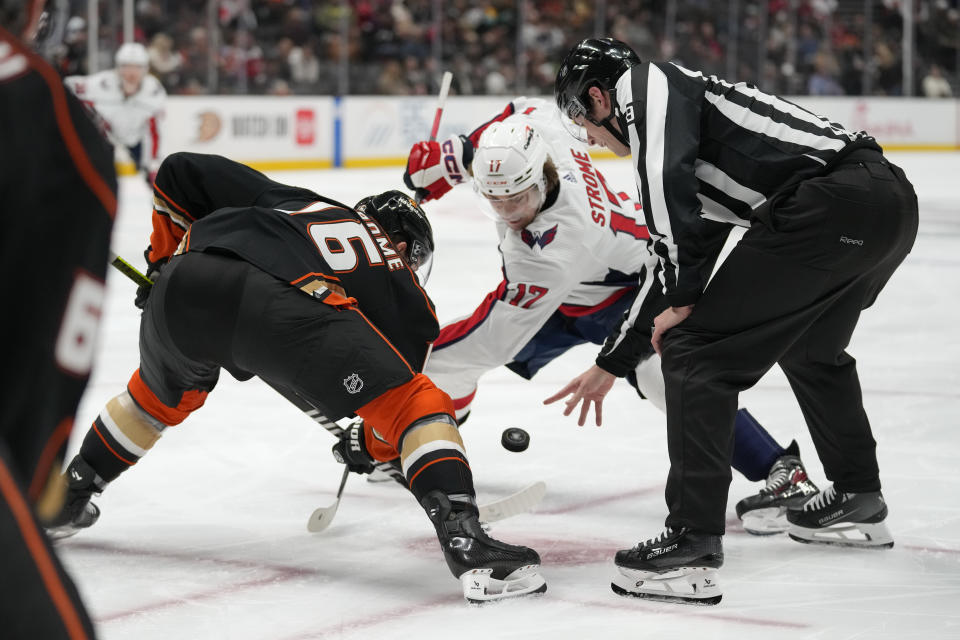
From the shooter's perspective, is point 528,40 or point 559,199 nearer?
point 559,199

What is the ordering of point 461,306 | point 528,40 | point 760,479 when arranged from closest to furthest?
point 760,479
point 461,306
point 528,40

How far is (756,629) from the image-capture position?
2160 mm

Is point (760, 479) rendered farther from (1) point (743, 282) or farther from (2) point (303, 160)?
(2) point (303, 160)

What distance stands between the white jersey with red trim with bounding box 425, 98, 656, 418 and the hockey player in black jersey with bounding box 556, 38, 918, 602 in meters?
0.65

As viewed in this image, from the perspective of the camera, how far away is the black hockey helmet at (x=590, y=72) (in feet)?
7.95

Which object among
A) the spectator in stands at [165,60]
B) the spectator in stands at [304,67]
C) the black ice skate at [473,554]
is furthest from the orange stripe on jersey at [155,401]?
the spectator in stands at [304,67]

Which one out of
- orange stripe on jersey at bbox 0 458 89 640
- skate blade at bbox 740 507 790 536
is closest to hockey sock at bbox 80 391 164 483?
skate blade at bbox 740 507 790 536

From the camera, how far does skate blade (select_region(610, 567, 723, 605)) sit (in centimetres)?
230

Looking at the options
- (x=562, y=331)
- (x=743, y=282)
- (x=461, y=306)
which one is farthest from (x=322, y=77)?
(x=743, y=282)

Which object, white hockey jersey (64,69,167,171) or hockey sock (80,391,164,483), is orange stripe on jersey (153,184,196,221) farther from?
white hockey jersey (64,69,167,171)

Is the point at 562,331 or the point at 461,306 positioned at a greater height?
the point at 562,331

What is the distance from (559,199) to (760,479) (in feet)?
2.68

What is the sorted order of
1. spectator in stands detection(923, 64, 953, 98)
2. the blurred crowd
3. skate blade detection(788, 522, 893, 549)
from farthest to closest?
1. spectator in stands detection(923, 64, 953, 98)
2. the blurred crowd
3. skate blade detection(788, 522, 893, 549)

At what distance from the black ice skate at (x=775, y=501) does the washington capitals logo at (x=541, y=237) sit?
29.8 inches
